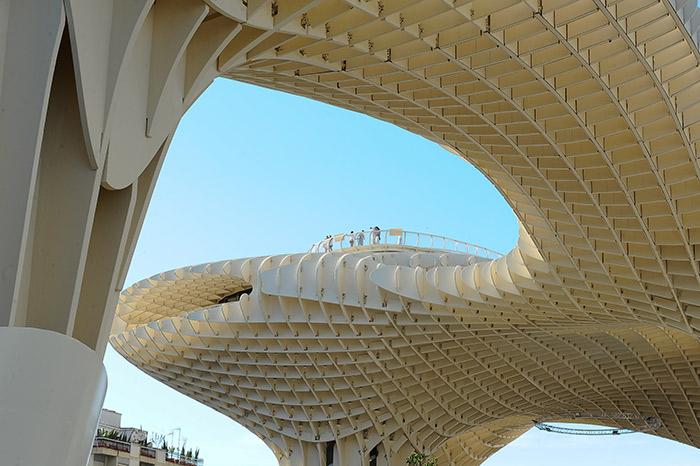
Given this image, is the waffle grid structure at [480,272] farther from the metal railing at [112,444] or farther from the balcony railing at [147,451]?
the metal railing at [112,444]

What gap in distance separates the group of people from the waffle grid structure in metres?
6.15

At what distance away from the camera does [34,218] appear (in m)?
13.1

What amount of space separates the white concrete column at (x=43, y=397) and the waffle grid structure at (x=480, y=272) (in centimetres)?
446

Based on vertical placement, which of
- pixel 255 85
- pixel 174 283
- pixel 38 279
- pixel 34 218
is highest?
pixel 174 283

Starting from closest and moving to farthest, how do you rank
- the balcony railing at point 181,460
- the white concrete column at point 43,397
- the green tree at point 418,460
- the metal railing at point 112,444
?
the white concrete column at point 43,397 < the metal railing at point 112,444 < the balcony railing at point 181,460 < the green tree at point 418,460

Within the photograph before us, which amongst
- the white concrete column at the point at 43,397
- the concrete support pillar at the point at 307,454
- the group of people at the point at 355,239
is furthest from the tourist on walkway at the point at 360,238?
the white concrete column at the point at 43,397

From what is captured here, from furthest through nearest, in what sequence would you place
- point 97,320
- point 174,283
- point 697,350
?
point 174,283 → point 697,350 → point 97,320

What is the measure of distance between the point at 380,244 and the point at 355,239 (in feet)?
10.0

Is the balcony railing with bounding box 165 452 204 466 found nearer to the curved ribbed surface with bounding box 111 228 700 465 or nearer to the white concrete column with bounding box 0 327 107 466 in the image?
the curved ribbed surface with bounding box 111 228 700 465

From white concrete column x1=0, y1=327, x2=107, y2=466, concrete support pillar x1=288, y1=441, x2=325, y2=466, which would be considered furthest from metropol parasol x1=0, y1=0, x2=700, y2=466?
concrete support pillar x1=288, y1=441, x2=325, y2=466

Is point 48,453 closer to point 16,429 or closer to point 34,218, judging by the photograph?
point 16,429

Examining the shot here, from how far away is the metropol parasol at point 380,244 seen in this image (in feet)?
38.6

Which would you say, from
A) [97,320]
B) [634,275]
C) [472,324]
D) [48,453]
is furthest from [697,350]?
[48,453]

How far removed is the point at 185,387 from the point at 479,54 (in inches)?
1811
